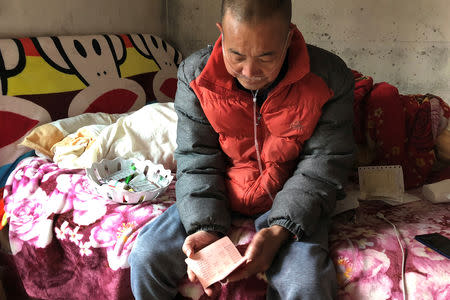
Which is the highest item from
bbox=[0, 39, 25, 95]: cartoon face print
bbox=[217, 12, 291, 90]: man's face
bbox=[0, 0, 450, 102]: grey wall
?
bbox=[217, 12, 291, 90]: man's face

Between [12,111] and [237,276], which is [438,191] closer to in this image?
[237,276]

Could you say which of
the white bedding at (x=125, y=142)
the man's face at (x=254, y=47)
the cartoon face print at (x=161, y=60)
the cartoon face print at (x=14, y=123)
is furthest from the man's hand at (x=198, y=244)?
the cartoon face print at (x=161, y=60)

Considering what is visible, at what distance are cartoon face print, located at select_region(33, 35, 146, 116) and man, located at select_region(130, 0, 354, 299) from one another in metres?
0.91

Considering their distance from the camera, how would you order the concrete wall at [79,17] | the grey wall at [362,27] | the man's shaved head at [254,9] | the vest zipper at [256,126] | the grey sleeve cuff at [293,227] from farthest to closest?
the grey wall at [362,27]
the concrete wall at [79,17]
the vest zipper at [256,126]
the grey sleeve cuff at [293,227]
the man's shaved head at [254,9]

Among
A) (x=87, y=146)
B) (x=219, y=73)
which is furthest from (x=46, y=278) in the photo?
(x=219, y=73)

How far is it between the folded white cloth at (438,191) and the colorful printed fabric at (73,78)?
1.56 m

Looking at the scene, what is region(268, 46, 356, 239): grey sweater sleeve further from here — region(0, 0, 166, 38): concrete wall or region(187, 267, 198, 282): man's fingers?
region(0, 0, 166, 38): concrete wall

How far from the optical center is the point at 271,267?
105 cm

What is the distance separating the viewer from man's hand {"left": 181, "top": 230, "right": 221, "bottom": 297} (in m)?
1.01

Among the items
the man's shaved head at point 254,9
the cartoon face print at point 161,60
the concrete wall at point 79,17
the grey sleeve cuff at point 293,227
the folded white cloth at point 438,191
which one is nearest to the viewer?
the man's shaved head at point 254,9

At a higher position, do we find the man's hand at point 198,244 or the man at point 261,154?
the man at point 261,154

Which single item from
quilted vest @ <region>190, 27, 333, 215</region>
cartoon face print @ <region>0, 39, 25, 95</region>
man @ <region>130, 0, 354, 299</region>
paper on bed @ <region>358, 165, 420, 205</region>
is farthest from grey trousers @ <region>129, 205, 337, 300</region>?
cartoon face print @ <region>0, 39, 25, 95</region>

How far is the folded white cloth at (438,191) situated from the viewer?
139 cm

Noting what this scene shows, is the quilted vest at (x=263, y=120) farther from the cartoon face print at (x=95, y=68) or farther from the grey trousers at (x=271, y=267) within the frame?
the cartoon face print at (x=95, y=68)
